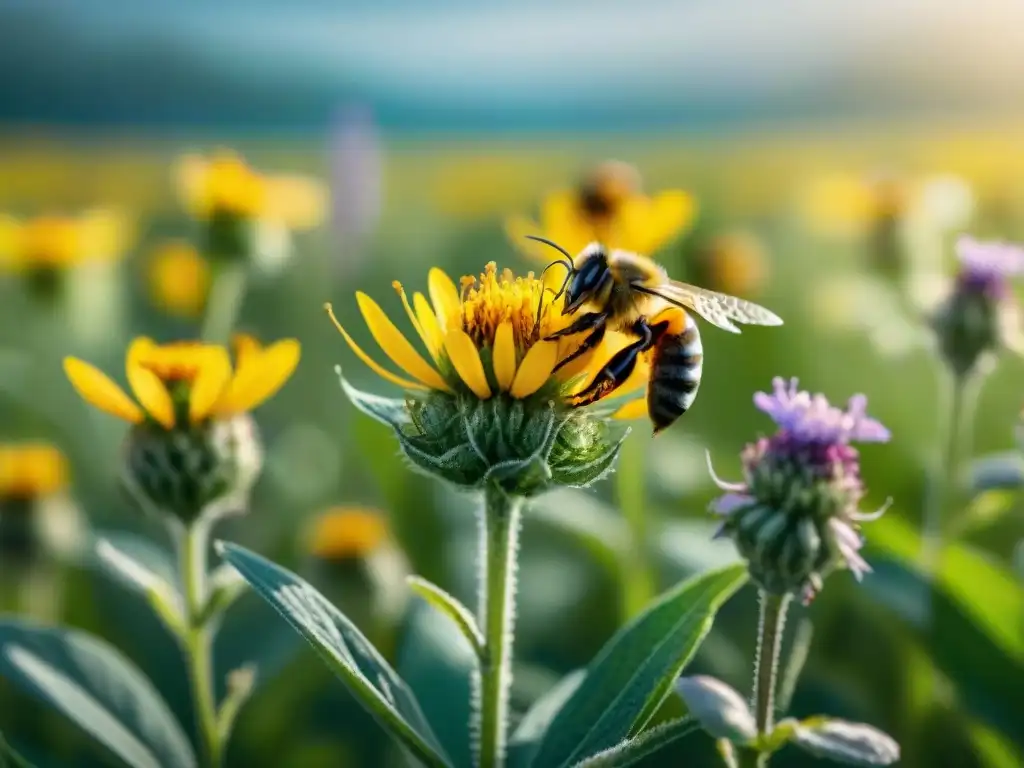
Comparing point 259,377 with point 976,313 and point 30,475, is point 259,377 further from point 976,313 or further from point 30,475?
point 976,313

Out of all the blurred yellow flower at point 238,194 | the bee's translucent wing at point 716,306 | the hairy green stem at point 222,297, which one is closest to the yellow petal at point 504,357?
the bee's translucent wing at point 716,306

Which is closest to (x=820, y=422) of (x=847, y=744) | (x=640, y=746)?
(x=847, y=744)

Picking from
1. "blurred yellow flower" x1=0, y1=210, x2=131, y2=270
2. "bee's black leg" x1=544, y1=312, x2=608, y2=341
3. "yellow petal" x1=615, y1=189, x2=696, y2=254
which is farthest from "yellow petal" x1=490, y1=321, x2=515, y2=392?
"blurred yellow flower" x1=0, y1=210, x2=131, y2=270

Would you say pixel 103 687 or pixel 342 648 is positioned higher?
pixel 342 648

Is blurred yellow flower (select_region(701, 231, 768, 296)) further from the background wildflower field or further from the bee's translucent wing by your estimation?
the bee's translucent wing

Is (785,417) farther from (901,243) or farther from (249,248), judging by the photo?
(901,243)

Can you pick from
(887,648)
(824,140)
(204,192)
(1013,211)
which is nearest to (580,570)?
(887,648)

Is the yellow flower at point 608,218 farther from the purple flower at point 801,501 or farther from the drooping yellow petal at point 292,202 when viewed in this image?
the purple flower at point 801,501
